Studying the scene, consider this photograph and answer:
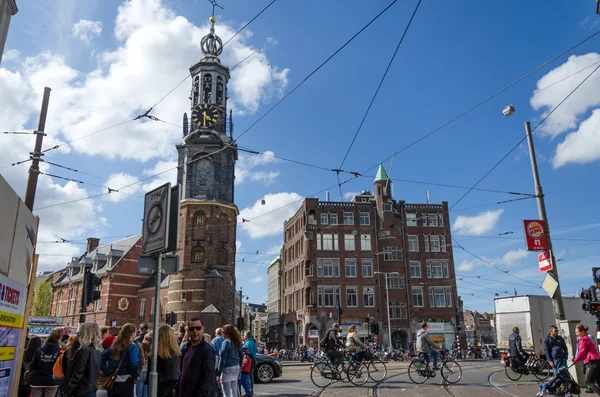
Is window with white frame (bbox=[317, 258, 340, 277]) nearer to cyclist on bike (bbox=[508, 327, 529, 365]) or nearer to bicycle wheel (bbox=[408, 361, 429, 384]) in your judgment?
cyclist on bike (bbox=[508, 327, 529, 365])

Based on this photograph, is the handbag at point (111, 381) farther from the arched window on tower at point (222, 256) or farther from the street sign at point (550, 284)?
the arched window on tower at point (222, 256)

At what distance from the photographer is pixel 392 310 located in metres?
46.4

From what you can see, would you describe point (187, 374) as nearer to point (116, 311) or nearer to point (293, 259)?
point (293, 259)

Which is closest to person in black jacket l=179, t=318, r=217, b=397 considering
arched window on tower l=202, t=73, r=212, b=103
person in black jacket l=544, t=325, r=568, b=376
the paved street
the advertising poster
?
the advertising poster

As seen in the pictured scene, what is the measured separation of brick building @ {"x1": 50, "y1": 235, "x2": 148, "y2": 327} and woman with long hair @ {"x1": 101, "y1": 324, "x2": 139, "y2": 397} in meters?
46.3

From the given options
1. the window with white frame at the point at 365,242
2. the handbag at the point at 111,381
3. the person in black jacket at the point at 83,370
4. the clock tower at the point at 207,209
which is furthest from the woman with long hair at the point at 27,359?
the window with white frame at the point at 365,242

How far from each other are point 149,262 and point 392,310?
42.9 meters

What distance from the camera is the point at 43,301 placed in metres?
64.6

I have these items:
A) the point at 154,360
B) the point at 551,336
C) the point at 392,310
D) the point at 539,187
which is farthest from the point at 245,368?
the point at 392,310

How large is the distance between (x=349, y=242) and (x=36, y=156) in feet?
127

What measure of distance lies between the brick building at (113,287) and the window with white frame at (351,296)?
25.0 m

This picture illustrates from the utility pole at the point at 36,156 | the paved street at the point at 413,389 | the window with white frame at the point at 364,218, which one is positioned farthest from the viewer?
the window with white frame at the point at 364,218

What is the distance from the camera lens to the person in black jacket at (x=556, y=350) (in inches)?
439

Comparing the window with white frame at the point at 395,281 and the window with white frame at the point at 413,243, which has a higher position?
the window with white frame at the point at 413,243
